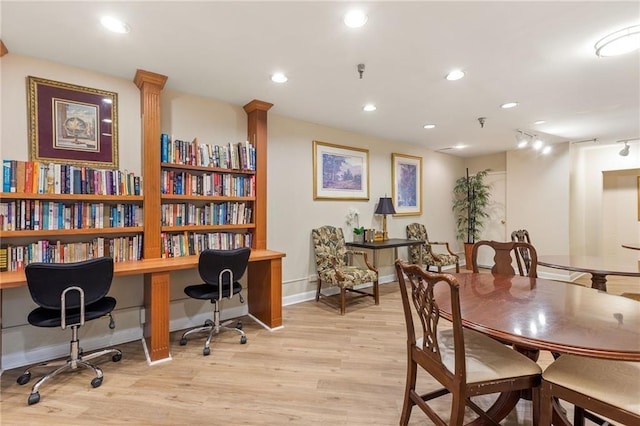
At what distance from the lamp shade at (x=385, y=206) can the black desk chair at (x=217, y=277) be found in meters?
2.59

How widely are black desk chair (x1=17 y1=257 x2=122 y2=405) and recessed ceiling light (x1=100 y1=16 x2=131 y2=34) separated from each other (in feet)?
5.19

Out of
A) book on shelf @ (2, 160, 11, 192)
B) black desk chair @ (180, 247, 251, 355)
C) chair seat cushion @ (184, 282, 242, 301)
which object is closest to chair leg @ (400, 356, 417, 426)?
black desk chair @ (180, 247, 251, 355)

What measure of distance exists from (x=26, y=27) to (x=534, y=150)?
23.2 ft

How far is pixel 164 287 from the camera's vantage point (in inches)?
97.9

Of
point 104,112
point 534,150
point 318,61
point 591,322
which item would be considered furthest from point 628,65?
point 104,112

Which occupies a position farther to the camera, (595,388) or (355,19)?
(355,19)

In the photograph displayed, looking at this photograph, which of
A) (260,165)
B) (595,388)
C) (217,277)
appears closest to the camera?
(595,388)

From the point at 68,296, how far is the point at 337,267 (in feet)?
8.91

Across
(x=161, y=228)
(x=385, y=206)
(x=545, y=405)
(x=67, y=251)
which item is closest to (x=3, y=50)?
(x=67, y=251)

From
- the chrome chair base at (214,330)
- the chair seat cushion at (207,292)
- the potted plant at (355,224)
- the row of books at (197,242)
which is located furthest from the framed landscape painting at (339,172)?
the chrome chair base at (214,330)

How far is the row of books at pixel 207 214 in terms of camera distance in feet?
9.64

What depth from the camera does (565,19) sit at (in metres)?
1.89

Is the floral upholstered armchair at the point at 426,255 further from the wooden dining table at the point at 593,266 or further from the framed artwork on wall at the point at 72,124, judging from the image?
the framed artwork on wall at the point at 72,124

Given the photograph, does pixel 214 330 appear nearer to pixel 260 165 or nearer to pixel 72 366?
pixel 72 366
